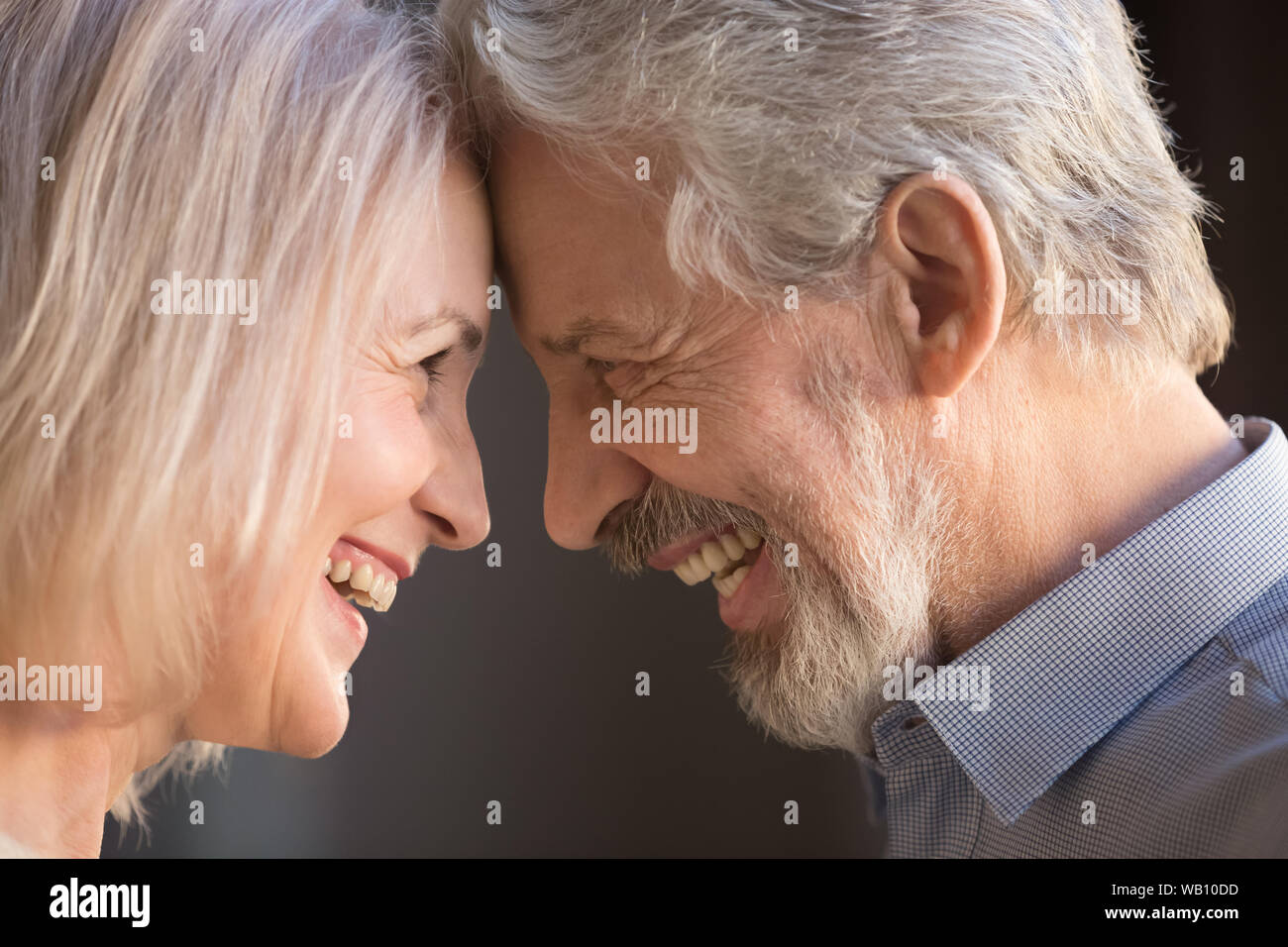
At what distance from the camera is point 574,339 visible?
1215 mm

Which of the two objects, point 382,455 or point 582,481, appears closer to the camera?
point 382,455

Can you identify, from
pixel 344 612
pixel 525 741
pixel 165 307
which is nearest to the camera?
pixel 165 307

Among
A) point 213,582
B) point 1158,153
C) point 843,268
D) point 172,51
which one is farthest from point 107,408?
point 1158,153

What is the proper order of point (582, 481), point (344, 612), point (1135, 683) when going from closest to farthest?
point (1135, 683) → point (344, 612) → point (582, 481)

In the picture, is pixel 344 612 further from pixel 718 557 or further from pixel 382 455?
pixel 718 557

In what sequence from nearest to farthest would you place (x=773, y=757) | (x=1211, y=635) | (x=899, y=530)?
(x=1211, y=635) → (x=899, y=530) → (x=773, y=757)

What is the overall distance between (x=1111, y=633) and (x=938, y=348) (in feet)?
1.01

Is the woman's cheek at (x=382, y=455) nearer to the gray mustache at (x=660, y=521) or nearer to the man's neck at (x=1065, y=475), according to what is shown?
the gray mustache at (x=660, y=521)

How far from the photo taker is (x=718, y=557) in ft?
4.46

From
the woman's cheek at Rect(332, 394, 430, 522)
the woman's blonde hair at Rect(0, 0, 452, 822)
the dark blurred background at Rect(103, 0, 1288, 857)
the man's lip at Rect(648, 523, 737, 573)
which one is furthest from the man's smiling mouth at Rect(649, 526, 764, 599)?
the dark blurred background at Rect(103, 0, 1288, 857)

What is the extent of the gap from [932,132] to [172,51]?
672mm

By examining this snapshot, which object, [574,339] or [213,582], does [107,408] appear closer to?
[213,582]

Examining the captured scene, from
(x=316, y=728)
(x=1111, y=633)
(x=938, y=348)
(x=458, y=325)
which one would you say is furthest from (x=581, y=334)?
(x=1111, y=633)

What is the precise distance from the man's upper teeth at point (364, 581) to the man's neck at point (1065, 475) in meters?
0.60
